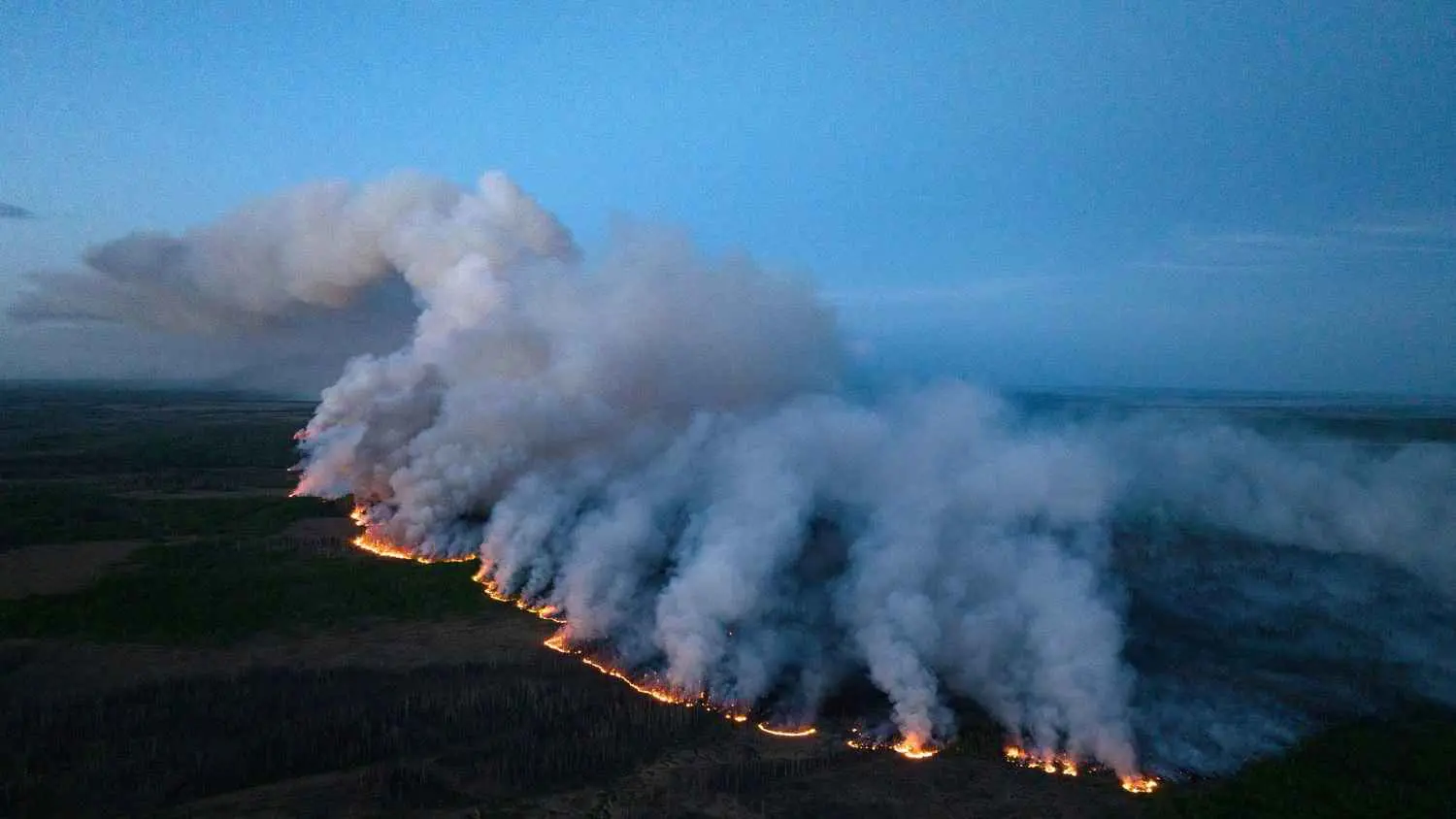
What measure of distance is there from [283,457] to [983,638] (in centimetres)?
8036

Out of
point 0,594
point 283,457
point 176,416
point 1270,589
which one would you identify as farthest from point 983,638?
point 176,416

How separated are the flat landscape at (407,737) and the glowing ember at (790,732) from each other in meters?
0.59

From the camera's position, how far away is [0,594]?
123 feet

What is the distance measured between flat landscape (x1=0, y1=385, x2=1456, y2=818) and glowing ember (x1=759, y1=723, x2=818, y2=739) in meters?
0.59

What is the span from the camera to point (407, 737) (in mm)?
25250

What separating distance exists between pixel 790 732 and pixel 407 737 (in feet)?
36.2

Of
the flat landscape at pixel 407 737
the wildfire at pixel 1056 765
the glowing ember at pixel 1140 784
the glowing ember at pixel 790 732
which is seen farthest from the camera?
the glowing ember at pixel 790 732

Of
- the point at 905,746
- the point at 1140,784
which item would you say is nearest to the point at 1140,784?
the point at 1140,784

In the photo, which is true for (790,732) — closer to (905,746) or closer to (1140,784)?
(905,746)

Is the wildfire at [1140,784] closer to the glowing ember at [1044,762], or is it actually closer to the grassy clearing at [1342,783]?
the grassy clearing at [1342,783]

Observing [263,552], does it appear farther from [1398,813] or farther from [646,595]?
[1398,813]

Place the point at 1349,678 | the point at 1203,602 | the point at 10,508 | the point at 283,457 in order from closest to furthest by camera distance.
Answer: the point at 1349,678
the point at 1203,602
the point at 10,508
the point at 283,457

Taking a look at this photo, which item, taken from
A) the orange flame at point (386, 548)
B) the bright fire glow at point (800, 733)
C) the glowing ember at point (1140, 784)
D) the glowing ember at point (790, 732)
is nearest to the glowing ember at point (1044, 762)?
the bright fire glow at point (800, 733)

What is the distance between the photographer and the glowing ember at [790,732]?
87.9 feet
